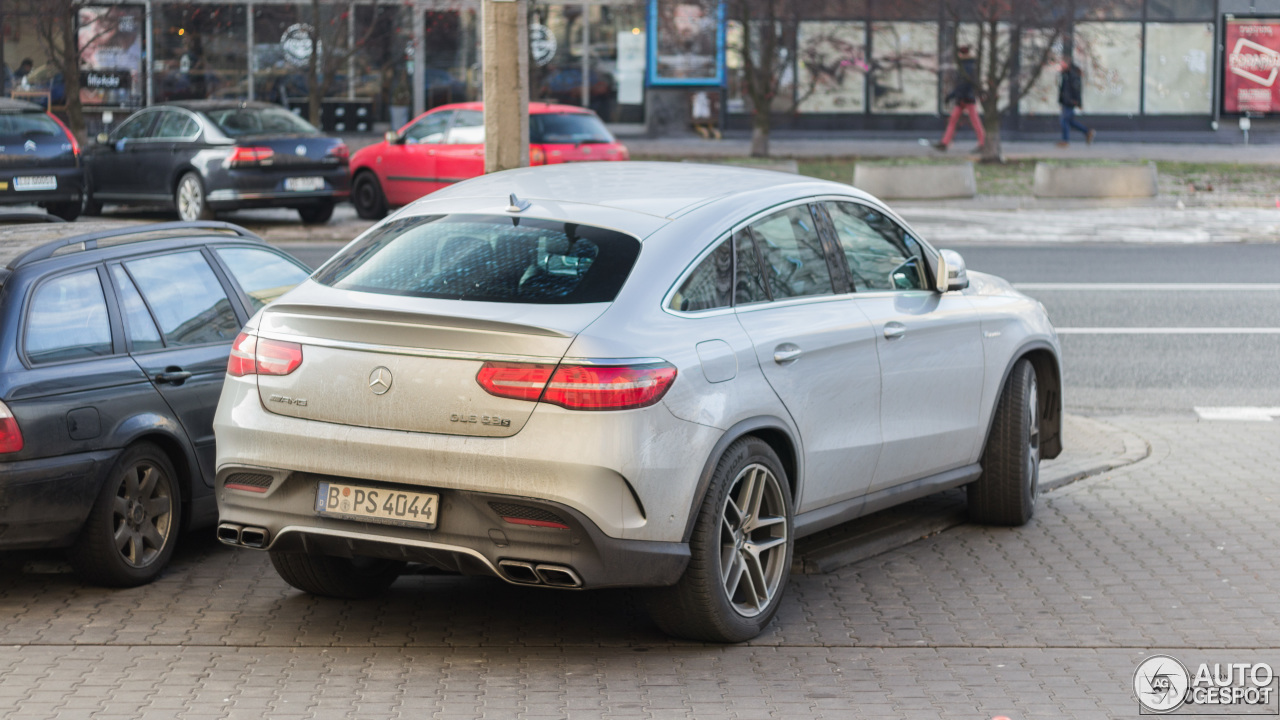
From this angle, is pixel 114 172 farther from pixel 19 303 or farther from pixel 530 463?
pixel 530 463

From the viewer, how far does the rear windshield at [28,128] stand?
1975 centimetres

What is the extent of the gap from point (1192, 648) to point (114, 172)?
62.1 feet

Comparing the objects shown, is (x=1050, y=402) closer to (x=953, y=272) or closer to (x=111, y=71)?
(x=953, y=272)

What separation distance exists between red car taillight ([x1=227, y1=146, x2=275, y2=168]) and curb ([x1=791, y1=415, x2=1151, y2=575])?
1372cm

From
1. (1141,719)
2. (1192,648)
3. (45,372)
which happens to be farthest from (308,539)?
(1192,648)

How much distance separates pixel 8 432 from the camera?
18.3ft

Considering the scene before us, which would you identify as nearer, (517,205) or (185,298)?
(517,205)

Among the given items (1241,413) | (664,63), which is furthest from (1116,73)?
(1241,413)

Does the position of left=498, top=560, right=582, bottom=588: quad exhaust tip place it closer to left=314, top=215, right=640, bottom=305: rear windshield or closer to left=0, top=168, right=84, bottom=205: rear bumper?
left=314, top=215, right=640, bottom=305: rear windshield

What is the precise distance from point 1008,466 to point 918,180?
17.5m

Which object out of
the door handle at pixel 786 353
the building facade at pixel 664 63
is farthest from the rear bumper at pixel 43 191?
the door handle at pixel 786 353

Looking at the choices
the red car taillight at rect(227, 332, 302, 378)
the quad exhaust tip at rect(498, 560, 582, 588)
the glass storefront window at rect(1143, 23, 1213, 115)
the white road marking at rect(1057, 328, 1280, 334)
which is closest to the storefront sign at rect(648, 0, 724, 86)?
the glass storefront window at rect(1143, 23, 1213, 115)

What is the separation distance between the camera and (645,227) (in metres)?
5.43

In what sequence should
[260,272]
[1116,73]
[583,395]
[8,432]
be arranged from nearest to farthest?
[583,395], [8,432], [260,272], [1116,73]
